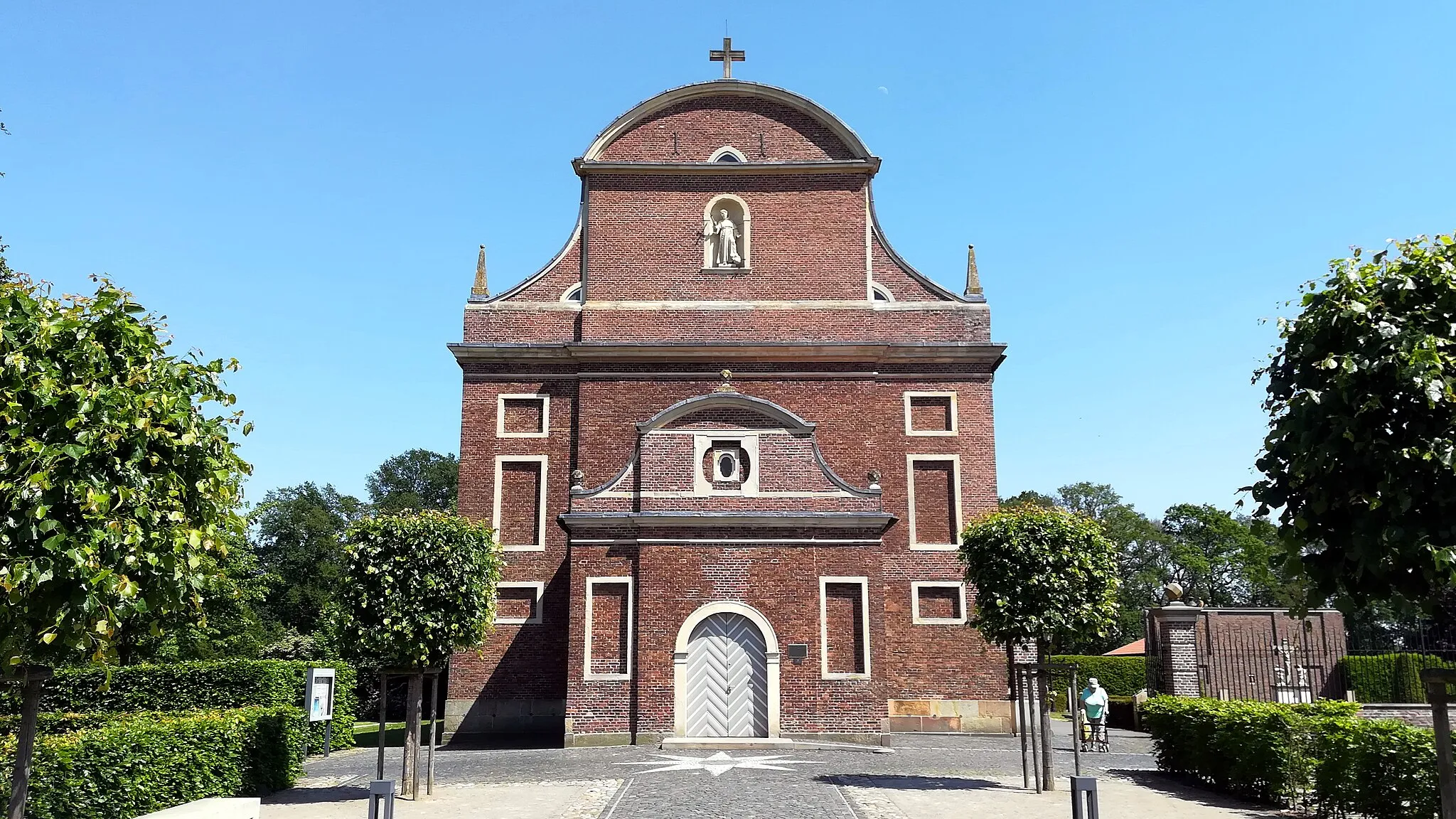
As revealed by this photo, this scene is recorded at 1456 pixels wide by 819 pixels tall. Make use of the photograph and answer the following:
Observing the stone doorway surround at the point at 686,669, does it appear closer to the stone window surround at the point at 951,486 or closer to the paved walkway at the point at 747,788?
the paved walkway at the point at 747,788

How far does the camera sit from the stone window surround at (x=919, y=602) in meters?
25.2

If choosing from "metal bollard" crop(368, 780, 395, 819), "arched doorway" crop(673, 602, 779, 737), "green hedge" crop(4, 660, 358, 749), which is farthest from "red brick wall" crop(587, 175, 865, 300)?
"metal bollard" crop(368, 780, 395, 819)

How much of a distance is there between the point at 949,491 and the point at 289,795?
16.4m

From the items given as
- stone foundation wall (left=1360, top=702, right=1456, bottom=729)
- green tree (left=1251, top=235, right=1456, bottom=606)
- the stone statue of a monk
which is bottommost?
stone foundation wall (left=1360, top=702, right=1456, bottom=729)

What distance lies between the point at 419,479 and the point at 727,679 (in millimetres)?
68739

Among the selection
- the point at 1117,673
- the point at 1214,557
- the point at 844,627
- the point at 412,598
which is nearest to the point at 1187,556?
the point at 1214,557

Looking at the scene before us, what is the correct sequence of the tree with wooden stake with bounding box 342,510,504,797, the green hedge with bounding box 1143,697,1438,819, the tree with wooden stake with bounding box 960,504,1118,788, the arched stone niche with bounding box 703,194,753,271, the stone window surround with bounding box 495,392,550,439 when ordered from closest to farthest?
the green hedge with bounding box 1143,697,1438,819, the tree with wooden stake with bounding box 342,510,504,797, the tree with wooden stake with bounding box 960,504,1118,788, the stone window surround with bounding box 495,392,550,439, the arched stone niche with bounding box 703,194,753,271

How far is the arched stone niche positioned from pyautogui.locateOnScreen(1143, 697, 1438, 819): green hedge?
14.6 meters

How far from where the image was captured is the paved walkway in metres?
13.2

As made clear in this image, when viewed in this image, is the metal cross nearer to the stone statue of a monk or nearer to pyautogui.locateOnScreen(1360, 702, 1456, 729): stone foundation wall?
the stone statue of a monk

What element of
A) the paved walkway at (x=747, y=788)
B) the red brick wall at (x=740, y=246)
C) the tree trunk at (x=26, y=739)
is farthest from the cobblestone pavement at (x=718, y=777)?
the red brick wall at (x=740, y=246)

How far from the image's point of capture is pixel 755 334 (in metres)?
26.2

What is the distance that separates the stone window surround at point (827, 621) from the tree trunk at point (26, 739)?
49.5ft

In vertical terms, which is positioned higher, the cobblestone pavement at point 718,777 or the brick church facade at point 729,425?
the brick church facade at point 729,425
